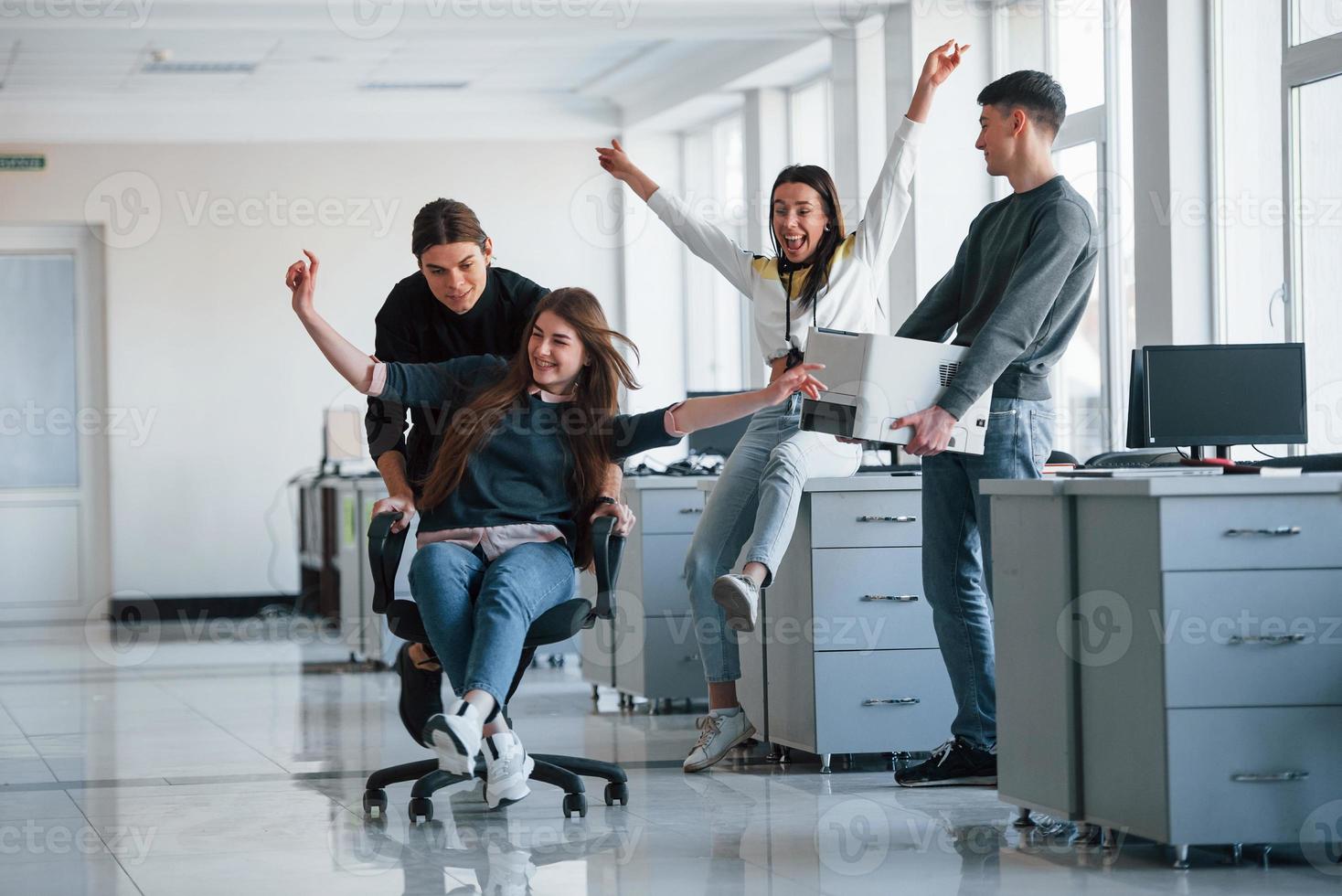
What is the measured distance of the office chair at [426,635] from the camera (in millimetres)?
3447

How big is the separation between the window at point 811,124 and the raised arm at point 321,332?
5.15 meters

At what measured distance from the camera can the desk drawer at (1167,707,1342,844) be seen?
110 inches

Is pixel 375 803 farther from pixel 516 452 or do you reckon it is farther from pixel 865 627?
pixel 865 627

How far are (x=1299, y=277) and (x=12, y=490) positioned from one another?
25.2 feet

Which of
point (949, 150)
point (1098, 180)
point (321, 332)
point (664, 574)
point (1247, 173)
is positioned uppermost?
point (949, 150)

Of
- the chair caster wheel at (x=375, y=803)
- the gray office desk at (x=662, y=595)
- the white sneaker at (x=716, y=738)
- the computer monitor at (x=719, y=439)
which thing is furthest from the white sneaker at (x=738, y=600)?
the computer monitor at (x=719, y=439)

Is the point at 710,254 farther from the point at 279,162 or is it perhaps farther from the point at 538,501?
the point at 279,162

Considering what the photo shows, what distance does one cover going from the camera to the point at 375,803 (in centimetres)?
357

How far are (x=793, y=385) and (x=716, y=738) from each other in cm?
125

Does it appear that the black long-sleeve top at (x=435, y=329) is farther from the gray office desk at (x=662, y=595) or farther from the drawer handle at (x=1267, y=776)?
the drawer handle at (x=1267, y=776)

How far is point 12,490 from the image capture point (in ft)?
32.1

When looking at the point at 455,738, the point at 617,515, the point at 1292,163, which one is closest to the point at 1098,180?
the point at 1292,163

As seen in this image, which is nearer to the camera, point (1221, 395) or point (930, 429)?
point (930, 429)

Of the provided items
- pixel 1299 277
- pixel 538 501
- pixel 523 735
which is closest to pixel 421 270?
pixel 538 501
